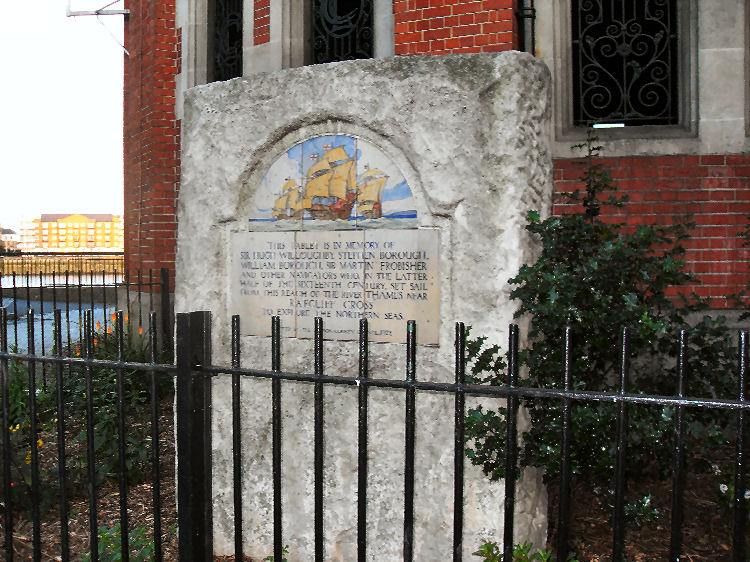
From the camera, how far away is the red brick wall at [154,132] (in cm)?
868

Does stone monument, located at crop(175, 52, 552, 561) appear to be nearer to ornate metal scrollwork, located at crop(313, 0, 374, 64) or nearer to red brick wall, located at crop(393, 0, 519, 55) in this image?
red brick wall, located at crop(393, 0, 519, 55)

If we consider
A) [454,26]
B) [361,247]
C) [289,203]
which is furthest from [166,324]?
[361,247]

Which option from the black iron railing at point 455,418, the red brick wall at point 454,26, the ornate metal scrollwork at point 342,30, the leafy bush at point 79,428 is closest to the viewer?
the black iron railing at point 455,418

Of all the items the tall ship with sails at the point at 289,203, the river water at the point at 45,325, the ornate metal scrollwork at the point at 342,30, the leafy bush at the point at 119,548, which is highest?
the ornate metal scrollwork at the point at 342,30

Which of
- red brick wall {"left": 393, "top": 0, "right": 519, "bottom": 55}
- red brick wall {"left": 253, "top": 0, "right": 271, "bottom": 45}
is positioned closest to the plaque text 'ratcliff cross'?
red brick wall {"left": 393, "top": 0, "right": 519, "bottom": 55}

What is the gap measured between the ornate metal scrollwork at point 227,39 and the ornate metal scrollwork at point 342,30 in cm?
122

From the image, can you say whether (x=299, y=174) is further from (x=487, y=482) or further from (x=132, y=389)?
(x=132, y=389)

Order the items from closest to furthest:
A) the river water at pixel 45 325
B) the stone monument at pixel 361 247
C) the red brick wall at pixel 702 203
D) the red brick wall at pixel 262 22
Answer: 1. the stone monument at pixel 361 247
2. the red brick wall at pixel 702 203
3. the red brick wall at pixel 262 22
4. the river water at pixel 45 325

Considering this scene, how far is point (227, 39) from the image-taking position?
8.26 metres

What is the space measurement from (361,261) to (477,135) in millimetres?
781

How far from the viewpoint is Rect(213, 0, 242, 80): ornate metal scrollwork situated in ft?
26.8

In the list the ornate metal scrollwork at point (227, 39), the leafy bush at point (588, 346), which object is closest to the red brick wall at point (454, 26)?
the ornate metal scrollwork at point (227, 39)

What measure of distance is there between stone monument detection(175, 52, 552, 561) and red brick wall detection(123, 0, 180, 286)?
520 centimetres

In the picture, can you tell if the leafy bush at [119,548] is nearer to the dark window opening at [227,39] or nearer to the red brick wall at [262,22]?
the red brick wall at [262,22]
